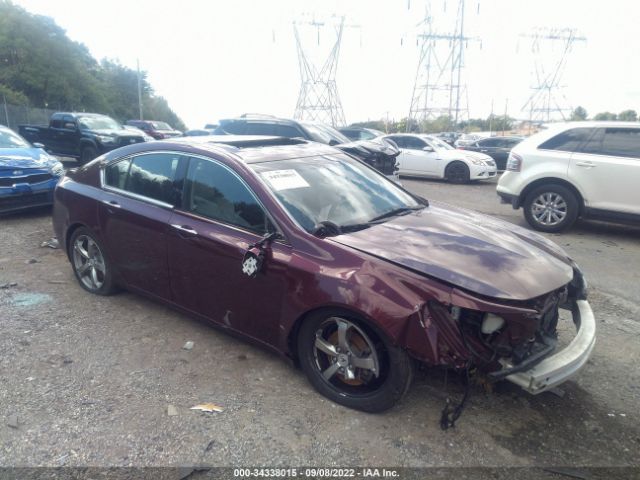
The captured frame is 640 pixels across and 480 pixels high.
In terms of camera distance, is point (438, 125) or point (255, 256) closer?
point (255, 256)

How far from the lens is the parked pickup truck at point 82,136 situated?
1432 cm

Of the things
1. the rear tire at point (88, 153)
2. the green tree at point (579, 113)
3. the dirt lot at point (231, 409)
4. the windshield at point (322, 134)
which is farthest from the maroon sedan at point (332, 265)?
the green tree at point (579, 113)

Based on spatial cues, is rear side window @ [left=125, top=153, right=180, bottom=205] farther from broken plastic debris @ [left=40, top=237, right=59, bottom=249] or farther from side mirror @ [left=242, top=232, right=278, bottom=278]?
broken plastic debris @ [left=40, top=237, right=59, bottom=249]

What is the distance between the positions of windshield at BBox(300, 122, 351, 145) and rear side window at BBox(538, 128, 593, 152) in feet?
14.6

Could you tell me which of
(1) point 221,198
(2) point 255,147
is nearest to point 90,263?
(1) point 221,198

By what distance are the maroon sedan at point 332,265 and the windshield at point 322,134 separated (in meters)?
6.30

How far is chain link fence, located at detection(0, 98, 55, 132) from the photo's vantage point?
27.7 m

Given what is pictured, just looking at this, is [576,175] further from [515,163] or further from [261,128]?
[261,128]

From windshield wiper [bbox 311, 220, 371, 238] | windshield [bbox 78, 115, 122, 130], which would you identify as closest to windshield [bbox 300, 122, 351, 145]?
windshield wiper [bbox 311, 220, 371, 238]

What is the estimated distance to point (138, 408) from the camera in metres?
3.02

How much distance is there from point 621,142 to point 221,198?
647 cm

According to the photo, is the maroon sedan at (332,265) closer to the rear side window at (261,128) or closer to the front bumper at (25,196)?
the front bumper at (25,196)

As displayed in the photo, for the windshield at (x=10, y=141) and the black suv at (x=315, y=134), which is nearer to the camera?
the windshield at (x=10, y=141)

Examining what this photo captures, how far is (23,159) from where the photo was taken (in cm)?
763
